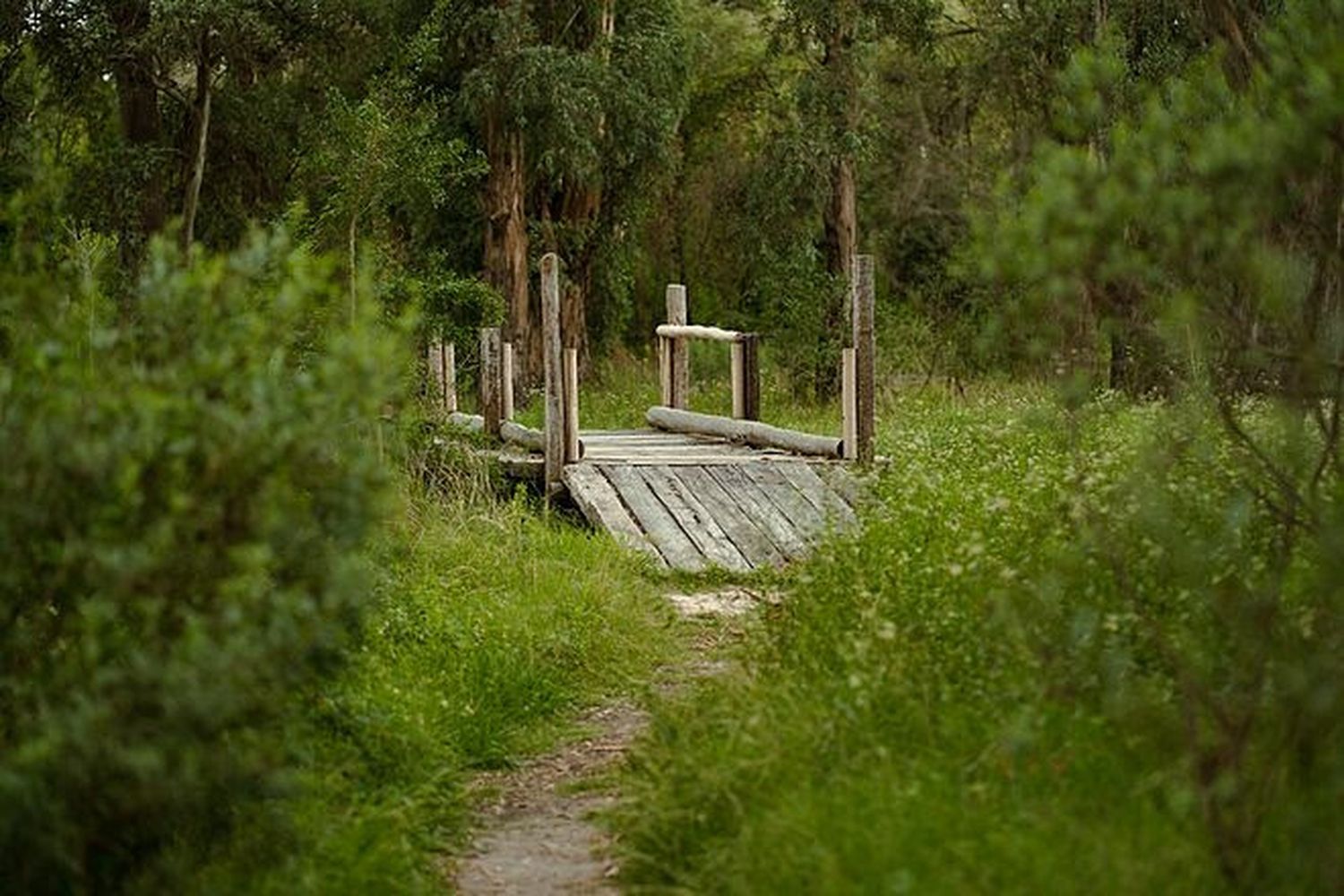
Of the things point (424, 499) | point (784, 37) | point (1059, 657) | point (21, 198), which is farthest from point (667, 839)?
point (784, 37)

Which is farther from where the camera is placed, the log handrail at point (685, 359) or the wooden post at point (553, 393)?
the log handrail at point (685, 359)

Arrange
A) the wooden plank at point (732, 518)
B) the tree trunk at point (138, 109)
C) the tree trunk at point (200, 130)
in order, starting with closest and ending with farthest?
1. the wooden plank at point (732, 518)
2. the tree trunk at point (138, 109)
3. the tree trunk at point (200, 130)

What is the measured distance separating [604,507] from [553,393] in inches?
48.3

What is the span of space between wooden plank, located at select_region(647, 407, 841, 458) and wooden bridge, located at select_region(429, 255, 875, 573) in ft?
0.04

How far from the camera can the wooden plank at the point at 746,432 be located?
13.7 m

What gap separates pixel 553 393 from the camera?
42.7 ft

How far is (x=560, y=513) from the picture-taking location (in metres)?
13.0

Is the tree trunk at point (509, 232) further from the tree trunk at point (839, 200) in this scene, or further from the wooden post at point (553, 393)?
the wooden post at point (553, 393)

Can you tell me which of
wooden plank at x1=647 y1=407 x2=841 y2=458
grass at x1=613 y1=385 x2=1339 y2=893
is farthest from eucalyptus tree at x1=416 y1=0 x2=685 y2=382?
grass at x1=613 y1=385 x2=1339 y2=893

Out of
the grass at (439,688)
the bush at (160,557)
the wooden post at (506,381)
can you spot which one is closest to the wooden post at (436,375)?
the wooden post at (506,381)

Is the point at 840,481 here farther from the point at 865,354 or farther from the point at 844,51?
the point at 844,51

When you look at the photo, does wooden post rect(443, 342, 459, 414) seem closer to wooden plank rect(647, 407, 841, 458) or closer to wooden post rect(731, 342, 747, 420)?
wooden plank rect(647, 407, 841, 458)

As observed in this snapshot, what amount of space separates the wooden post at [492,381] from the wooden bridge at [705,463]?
1cm

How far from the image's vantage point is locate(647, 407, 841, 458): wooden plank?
1369 cm
